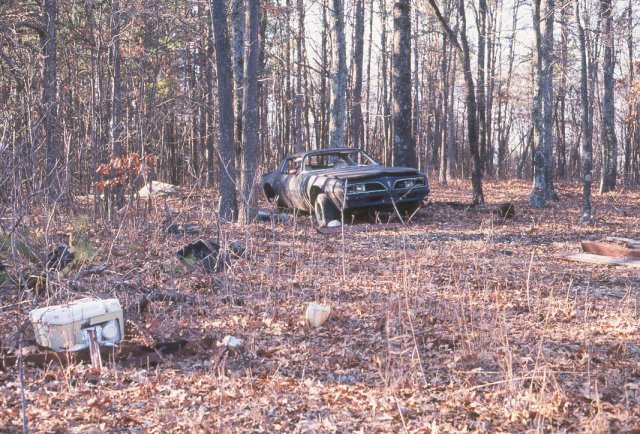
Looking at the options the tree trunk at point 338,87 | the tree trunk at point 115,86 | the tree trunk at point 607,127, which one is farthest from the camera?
the tree trunk at point 607,127

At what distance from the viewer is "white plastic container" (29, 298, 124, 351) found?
15.5 ft

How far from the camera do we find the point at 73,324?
4.76m

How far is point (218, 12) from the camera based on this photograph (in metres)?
11.3

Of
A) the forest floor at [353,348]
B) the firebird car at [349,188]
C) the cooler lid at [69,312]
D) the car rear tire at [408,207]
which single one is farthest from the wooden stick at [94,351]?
the car rear tire at [408,207]

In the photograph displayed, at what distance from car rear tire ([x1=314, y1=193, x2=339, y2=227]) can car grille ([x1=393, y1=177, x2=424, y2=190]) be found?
1181mm

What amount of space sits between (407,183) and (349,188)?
113 cm

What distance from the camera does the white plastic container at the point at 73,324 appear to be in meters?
4.72

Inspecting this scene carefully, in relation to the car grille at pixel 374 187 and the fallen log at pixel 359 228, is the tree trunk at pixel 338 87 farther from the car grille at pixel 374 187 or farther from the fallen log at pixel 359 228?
the fallen log at pixel 359 228

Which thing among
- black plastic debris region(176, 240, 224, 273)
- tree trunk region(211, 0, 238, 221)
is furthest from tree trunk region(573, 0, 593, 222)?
black plastic debris region(176, 240, 224, 273)

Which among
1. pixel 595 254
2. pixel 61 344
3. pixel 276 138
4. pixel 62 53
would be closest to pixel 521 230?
pixel 595 254

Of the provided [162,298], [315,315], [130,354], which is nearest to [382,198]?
[162,298]

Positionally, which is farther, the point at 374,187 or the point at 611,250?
the point at 374,187

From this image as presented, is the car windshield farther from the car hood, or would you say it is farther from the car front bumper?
the car front bumper

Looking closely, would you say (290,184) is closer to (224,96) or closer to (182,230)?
(224,96)
